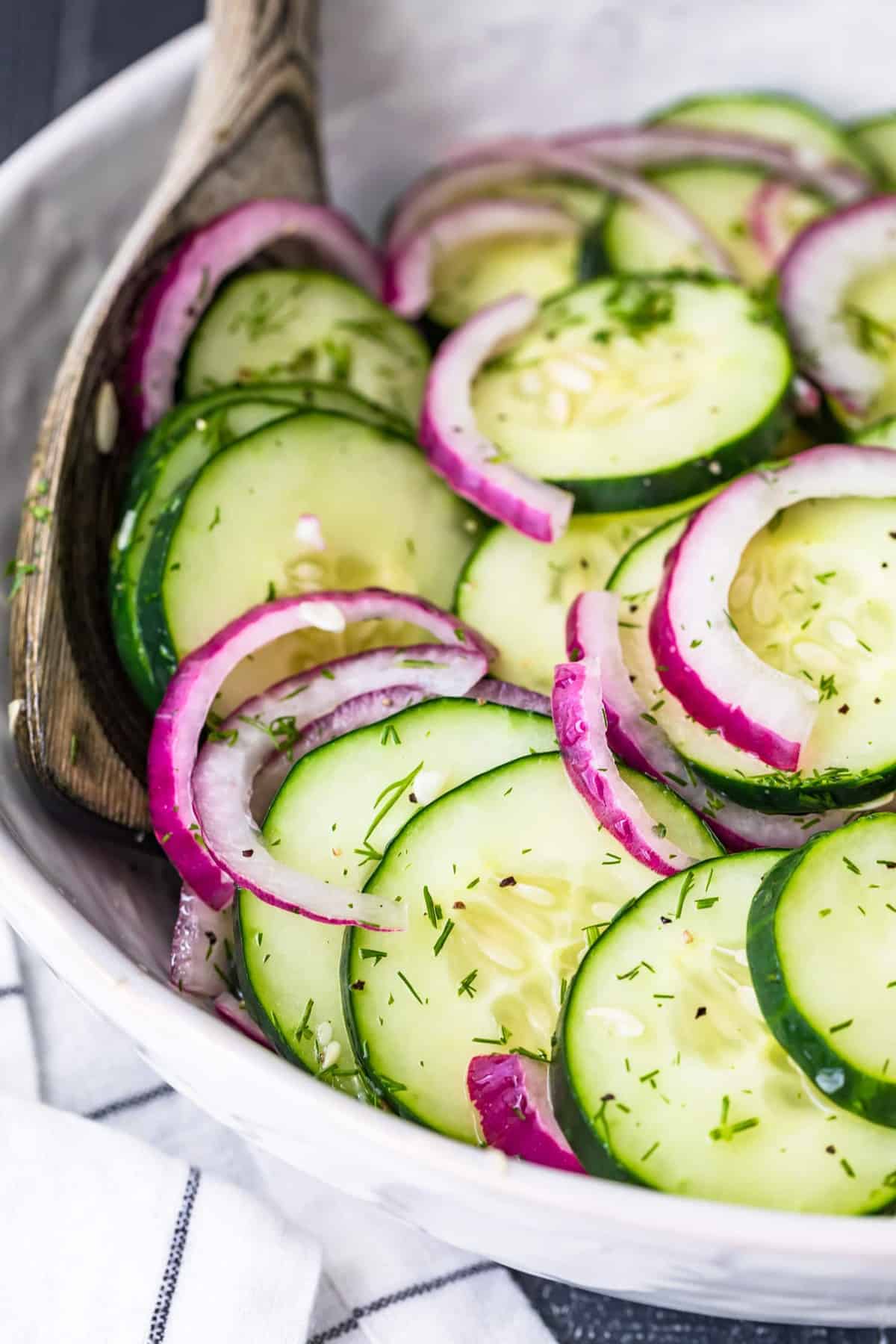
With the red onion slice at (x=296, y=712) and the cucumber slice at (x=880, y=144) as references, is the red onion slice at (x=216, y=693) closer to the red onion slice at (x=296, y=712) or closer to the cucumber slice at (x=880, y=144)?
the red onion slice at (x=296, y=712)

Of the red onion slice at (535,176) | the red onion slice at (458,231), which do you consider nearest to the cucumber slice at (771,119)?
the red onion slice at (535,176)

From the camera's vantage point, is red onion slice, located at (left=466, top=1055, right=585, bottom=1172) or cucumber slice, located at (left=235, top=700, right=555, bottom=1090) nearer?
red onion slice, located at (left=466, top=1055, right=585, bottom=1172)

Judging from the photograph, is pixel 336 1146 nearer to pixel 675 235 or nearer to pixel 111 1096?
pixel 111 1096

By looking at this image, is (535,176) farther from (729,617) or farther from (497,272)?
(729,617)

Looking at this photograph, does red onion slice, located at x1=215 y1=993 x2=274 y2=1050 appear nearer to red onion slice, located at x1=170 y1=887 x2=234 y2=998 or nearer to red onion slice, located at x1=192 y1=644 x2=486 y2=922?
red onion slice, located at x1=170 y1=887 x2=234 y2=998

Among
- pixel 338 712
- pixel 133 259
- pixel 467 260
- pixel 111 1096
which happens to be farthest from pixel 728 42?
pixel 111 1096

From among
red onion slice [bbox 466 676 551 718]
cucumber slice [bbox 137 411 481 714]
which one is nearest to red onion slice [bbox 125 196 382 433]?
cucumber slice [bbox 137 411 481 714]

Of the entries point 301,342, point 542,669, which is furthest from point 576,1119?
point 301,342
